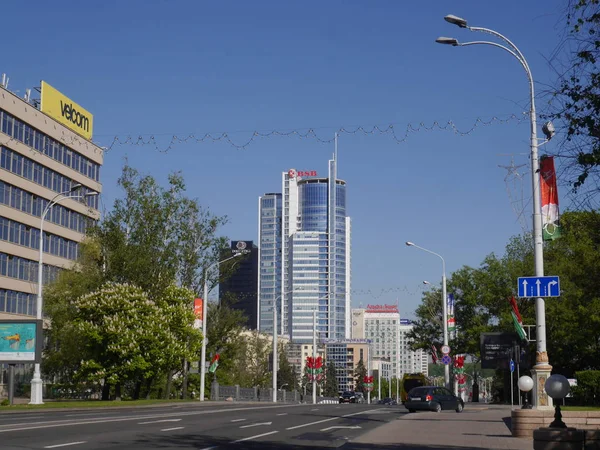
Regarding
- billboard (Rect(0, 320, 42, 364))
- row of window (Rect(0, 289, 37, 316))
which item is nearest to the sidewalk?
billboard (Rect(0, 320, 42, 364))

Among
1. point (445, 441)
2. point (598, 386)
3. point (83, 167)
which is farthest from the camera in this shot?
point (83, 167)

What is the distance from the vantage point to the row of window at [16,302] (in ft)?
238

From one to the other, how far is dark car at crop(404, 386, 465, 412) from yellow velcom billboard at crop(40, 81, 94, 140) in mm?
51085

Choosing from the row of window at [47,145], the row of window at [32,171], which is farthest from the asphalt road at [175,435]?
the row of window at [47,145]

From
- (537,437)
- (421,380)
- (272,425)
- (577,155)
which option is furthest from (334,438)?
(421,380)

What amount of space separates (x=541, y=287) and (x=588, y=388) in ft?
79.5

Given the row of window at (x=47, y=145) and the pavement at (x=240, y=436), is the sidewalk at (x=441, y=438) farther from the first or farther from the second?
the row of window at (x=47, y=145)

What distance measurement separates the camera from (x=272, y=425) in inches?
955

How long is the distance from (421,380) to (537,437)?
6471 cm

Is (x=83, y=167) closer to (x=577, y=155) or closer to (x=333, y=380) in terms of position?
(x=577, y=155)

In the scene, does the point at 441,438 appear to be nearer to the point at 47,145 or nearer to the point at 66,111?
the point at 47,145

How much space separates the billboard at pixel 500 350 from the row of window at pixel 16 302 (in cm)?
4768

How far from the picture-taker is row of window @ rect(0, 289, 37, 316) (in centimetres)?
7256

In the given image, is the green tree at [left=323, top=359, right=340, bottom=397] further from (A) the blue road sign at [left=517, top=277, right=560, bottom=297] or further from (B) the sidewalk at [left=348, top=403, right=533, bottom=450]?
(A) the blue road sign at [left=517, top=277, right=560, bottom=297]
